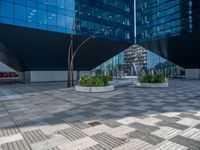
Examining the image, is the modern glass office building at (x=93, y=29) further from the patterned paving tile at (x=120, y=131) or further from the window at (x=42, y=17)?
the patterned paving tile at (x=120, y=131)

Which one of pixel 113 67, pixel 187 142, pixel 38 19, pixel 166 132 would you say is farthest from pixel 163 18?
pixel 187 142

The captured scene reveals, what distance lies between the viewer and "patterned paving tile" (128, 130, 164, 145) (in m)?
5.35

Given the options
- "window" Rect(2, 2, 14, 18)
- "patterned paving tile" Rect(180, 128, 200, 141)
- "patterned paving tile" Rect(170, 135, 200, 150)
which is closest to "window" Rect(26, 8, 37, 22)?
"window" Rect(2, 2, 14, 18)

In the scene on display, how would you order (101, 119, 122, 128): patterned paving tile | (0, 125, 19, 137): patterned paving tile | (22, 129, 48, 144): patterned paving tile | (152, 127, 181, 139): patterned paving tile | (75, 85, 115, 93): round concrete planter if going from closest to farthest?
1. (22, 129, 48, 144): patterned paving tile
2. (152, 127, 181, 139): patterned paving tile
3. (0, 125, 19, 137): patterned paving tile
4. (101, 119, 122, 128): patterned paving tile
5. (75, 85, 115, 93): round concrete planter

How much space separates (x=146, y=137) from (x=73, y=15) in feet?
111

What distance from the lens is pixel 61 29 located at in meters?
32.9

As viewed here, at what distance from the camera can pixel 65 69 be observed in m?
40.5

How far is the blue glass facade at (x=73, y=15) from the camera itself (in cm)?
2791

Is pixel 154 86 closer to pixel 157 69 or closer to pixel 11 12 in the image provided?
pixel 11 12

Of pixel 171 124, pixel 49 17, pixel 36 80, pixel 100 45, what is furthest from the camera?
pixel 100 45

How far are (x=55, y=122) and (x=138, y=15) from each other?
49.7m

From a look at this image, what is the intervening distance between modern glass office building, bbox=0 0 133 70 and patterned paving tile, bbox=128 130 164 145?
18887mm

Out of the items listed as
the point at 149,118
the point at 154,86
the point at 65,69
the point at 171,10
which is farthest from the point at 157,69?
the point at 149,118

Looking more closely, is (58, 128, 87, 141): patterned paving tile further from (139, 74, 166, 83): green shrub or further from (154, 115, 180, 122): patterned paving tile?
(139, 74, 166, 83): green shrub
